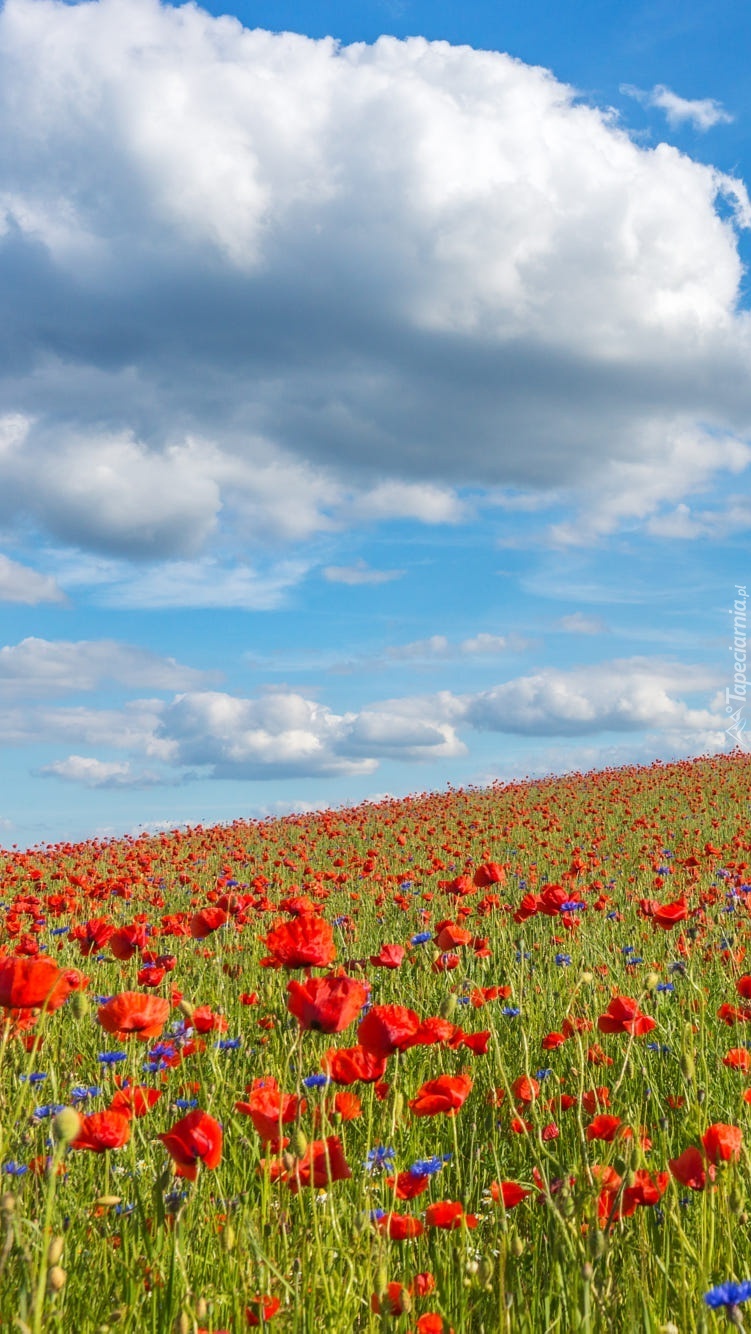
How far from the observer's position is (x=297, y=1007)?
2174 mm

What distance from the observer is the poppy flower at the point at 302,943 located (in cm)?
254

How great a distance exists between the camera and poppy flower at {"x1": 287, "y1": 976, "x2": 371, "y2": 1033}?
6.98 ft

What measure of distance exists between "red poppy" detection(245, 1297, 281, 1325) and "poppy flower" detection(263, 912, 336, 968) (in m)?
0.75

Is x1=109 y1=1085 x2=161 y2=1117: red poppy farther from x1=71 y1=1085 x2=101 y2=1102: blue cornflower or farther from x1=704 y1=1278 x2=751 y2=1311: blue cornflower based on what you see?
x1=704 y1=1278 x2=751 y2=1311: blue cornflower

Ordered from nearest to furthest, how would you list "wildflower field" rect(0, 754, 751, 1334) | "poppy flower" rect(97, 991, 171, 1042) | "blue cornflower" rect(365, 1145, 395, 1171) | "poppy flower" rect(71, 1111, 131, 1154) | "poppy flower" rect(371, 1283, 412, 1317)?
1. "poppy flower" rect(371, 1283, 412, 1317)
2. "wildflower field" rect(0, 754, 751, 1334)
3. "poppy flower" rect(71, 1111, 131, 1154)
4. "poppy flower" rect(97, 991, 171, 1042)
5. "blue cornflower" rect(365, 1145, 395, 1171)

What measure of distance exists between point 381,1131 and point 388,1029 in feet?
4.35

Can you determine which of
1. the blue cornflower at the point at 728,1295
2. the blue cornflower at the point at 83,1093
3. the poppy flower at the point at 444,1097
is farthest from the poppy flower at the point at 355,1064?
the blue cornflower at the point at 83,1093

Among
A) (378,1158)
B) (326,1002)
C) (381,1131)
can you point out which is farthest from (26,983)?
(381,1131)

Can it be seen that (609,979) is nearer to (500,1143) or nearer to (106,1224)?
(500,1143)

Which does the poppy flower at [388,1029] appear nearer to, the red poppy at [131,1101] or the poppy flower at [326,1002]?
the poppy flower at [326,1002]

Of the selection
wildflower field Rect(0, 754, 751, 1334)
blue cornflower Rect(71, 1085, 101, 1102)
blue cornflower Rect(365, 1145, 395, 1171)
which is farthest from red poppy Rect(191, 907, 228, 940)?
blue cornflower Rect(365, 1145, 395, 1171)

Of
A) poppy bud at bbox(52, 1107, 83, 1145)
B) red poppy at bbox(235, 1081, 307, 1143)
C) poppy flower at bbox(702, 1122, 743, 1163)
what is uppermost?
poppy bud at bbox(52, 1107, 83, 1145)

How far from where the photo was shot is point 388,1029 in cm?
220

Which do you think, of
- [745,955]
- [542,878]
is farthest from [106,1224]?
[542,878]
